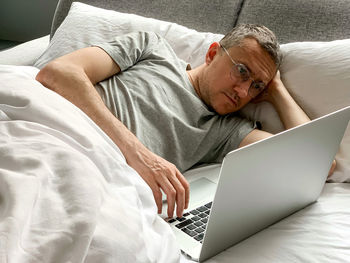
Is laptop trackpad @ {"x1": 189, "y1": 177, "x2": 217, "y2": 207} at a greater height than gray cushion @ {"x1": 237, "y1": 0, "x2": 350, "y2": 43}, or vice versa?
gray cushion @ {"x1": 237, "y1": 0, "x2": 350, "y2": 43}

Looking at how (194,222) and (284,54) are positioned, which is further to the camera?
(284,54)

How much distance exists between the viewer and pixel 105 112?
1309 mm

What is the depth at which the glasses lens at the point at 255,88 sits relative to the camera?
1.51 m

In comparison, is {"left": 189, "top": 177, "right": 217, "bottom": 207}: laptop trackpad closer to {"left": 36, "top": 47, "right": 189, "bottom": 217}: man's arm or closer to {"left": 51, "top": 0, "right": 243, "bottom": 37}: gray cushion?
{"left": 36, "top": 47, "right": 189, "bottom": 217}: man's arm

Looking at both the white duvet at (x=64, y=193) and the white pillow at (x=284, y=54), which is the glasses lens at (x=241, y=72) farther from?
the white duvet at (x=64, y=193)

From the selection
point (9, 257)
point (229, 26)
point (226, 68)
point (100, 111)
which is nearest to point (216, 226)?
point (9, 257)

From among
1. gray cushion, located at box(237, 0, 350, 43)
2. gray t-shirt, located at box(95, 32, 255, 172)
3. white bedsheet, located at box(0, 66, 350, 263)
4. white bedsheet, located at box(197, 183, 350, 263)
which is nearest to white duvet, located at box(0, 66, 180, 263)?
white bedsheet, located at box(0, 66, 350, 263)

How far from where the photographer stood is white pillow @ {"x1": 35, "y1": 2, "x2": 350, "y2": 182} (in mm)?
1445

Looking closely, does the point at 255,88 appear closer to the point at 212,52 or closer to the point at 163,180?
the point at 212,52

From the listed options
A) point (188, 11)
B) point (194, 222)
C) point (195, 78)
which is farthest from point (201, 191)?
point (188, 11)

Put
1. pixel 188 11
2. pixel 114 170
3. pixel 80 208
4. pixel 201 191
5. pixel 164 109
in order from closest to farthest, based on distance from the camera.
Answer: pixel 80 208, pixel 114 170, pixel 201 191, pixel 164 109, pixel 188 11

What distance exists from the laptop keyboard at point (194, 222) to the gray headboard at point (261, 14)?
2.82 ft

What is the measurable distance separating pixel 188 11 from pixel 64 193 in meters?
1.34

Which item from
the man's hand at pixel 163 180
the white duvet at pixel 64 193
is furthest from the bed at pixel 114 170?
the man's hand at pixel 163 180
